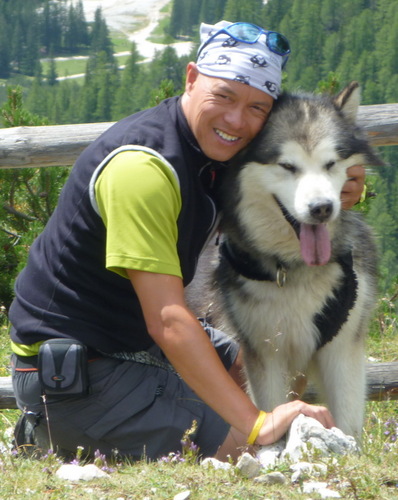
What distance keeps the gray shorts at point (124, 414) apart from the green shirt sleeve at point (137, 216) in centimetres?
63

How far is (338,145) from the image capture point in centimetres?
311

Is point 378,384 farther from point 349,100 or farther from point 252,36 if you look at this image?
point 252,36

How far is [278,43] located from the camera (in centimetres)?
304

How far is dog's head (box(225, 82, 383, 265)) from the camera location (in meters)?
2.98

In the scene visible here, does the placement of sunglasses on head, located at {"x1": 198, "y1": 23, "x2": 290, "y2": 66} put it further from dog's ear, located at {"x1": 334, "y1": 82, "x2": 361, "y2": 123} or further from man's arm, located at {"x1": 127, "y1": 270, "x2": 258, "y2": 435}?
man's arm, located at {"x1": 127, "y1": 270, "x2": 258, "y2": 435}

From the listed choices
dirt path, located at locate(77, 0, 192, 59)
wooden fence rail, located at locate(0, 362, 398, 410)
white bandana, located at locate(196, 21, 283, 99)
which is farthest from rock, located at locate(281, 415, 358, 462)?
dirt path, located at locate(77, 0, 192, 59)

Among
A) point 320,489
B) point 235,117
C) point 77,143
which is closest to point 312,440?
point 320,489

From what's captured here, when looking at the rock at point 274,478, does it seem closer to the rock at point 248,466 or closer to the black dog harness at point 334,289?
the rock at point 248,466

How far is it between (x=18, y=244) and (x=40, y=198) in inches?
16.1

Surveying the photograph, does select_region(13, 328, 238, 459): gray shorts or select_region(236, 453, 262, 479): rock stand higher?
select_region(236, 453, 262, 479): rock

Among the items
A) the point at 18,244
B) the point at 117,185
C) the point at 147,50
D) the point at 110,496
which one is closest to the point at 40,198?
the point at 18,244

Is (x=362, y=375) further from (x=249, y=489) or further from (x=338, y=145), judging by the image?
(x=249, y=489)

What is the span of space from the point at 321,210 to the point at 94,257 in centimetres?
84

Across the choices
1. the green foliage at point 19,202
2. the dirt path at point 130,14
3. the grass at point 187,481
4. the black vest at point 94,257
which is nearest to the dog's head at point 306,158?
the black vest at point 94,257
